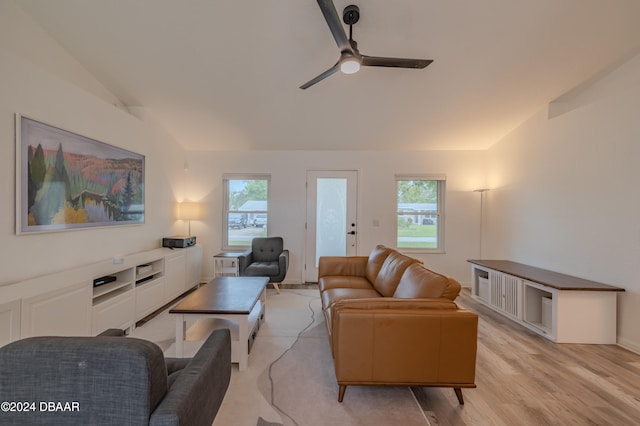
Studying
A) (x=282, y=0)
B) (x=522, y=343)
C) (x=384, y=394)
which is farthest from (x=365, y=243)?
(x=282, y=0)

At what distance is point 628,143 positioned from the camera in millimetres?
2500

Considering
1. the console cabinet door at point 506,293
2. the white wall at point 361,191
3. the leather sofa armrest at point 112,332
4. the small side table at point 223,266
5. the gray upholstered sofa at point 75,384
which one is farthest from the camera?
the white wall at point 361,191

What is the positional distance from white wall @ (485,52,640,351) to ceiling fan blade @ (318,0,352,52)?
284 cm

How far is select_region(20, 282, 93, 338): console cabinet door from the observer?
5.75 feet

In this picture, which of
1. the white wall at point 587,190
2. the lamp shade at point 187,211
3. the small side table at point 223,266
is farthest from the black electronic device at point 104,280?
the white wall at point 587,190

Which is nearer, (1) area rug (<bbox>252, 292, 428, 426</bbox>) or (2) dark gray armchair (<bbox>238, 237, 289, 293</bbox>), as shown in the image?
(1) area rug (<bbox>252, 292, 428, 426</bbox>)

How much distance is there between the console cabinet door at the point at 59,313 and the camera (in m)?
1.75

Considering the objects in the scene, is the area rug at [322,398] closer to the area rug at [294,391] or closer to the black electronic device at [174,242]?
the area rug at [294,391]

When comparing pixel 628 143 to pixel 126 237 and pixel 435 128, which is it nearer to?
pixel 435 128

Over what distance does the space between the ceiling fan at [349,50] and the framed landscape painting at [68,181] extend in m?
2.44

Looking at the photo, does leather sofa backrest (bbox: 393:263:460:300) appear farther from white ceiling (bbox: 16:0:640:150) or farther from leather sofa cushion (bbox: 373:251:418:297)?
white ceiling (bbox: 16:0:640:150)

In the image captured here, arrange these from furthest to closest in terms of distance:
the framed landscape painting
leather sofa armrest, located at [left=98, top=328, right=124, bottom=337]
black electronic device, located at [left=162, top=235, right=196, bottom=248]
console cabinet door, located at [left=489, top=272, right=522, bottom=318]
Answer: black electronic device, located at [left=162, top=235, right=196, bottom=248] → console cabinet door, located at [left=489, top=272, right=522, bottom=318] → the framed landscape painting → leather sofa armrest, located at [left=98, top=328, right=124, bottom=337]

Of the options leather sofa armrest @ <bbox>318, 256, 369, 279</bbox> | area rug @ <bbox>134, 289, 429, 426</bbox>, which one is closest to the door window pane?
leather sofa armrest @ <bbox>318, 256, 369, 279</bbox>

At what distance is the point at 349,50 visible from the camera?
185 centimetres
